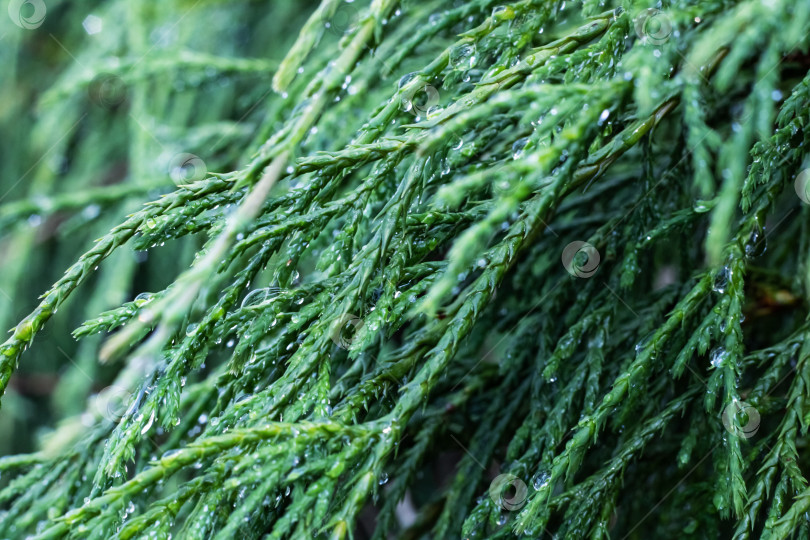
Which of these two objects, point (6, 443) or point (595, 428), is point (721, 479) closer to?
point (595, 428)

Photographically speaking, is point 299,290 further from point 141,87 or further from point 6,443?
point 6,443

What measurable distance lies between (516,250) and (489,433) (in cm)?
53

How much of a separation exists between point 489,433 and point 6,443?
2389mm

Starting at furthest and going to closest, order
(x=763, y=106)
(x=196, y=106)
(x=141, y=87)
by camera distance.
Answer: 1. (x=196, y=106)
2. (x=141, y=87)
3. (x=763, y=106)

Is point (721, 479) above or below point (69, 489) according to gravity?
below

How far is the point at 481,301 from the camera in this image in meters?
1.01

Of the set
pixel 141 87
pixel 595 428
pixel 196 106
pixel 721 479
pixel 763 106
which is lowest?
pixel 721 479

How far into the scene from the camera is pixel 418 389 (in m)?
0.97

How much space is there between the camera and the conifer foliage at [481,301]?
0.84 metres

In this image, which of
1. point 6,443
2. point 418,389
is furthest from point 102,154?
point 418,389

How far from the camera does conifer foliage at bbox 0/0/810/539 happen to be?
0.84m

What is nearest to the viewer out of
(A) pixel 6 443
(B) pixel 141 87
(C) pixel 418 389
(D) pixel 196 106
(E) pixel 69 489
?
(C) pixel 418 389

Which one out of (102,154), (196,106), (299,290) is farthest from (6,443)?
(299,290)

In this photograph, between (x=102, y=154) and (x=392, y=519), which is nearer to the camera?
(x=392, y=519)
